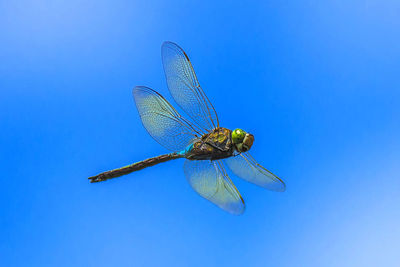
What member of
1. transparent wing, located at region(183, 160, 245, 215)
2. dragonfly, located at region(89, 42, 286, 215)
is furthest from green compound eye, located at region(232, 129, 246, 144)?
transparent wing, located at region(183, 160, 245, 215)

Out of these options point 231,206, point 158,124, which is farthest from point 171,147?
point 231,206

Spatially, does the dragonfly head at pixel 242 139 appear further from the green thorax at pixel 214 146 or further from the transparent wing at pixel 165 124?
the transparent wing at pixel 165 124

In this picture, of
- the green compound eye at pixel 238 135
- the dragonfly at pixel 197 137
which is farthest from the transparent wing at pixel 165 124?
the green compound eye at pixel 238 135

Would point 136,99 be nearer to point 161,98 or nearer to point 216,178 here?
point 161,98

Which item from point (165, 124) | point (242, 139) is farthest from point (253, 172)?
point (165, 124)

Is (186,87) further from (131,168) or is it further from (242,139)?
(131,168)
